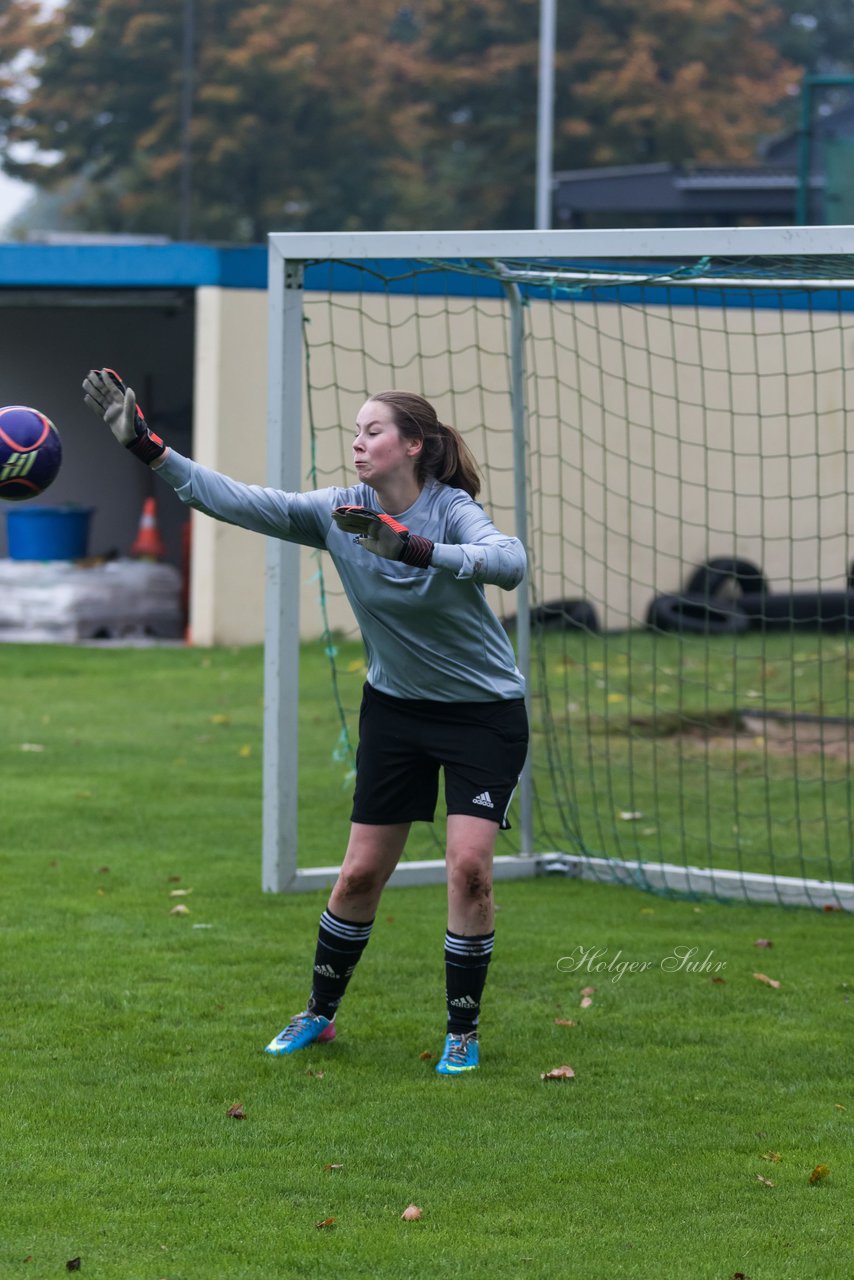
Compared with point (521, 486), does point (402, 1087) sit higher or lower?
lower

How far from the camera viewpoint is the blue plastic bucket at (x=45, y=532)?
59.1 feet

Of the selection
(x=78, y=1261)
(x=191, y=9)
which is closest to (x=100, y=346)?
(x=78, y=1261)

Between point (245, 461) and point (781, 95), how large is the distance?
1354 inches

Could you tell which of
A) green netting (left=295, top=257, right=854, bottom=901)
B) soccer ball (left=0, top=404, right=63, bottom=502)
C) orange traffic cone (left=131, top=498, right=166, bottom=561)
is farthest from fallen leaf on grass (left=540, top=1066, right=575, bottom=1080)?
orange traffic cone (left=131, top=498, right=166, bottom=561)

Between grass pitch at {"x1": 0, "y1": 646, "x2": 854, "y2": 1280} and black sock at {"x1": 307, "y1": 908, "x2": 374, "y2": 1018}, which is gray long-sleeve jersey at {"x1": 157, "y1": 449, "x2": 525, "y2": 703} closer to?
black sock at {"x1": 307, "y1": 908, "x2": 374, "y2": 1018}

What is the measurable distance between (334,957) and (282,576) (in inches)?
92.8

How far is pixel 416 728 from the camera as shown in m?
5.39

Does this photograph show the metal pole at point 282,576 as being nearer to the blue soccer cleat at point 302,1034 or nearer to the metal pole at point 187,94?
the blue soccer cleat at point 302,1034

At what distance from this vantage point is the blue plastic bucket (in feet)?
59.1

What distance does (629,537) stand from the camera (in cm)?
1038

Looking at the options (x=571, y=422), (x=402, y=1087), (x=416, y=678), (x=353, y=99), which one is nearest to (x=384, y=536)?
(x=416, y=678)

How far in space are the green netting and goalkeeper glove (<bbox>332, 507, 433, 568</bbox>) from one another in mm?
3362

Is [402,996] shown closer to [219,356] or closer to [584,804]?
[584,804]

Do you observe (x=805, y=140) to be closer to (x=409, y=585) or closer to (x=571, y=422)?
(x=571, y=422)
